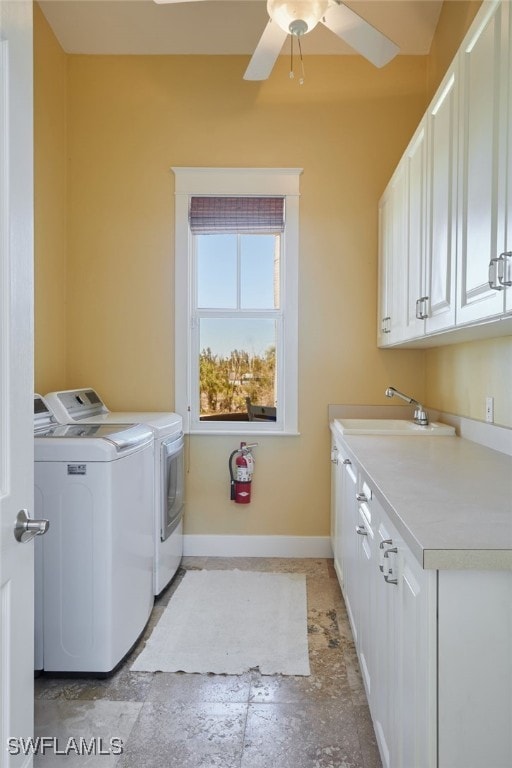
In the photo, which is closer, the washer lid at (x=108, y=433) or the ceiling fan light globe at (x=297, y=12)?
the ceiling fan light globe at (x=297, y=12)

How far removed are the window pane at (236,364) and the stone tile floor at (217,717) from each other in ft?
5.19

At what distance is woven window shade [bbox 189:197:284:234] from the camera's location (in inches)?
125

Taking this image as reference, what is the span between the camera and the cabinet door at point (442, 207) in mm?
1693

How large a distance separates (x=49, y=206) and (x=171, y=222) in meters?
0.75

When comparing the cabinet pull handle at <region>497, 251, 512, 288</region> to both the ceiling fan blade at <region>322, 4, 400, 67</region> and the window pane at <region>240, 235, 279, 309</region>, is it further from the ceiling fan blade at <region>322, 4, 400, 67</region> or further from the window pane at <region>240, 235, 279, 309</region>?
the window pane at <region>240, 235, 279, 309</region>

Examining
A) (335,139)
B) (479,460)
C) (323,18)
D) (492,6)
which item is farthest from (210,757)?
(335,139)

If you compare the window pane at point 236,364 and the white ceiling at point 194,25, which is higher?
the white ceiling at point 194,25

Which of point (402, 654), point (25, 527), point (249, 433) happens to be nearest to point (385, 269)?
point (249, 433)

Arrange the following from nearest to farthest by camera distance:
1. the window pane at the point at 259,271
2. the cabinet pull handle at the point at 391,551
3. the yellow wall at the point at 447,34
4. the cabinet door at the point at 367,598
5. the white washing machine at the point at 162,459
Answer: the cabinet pull handle at the point at 391,551 < the cabinet door at the point at 367,598 < the yellow wall at the point at 447,34 < the white washing machine at the point at 162,459 < the window pane at the point at 259,271

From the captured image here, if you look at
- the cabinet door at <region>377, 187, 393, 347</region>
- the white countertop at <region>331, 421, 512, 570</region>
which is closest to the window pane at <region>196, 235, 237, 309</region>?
the cabinet door at <region>377, 187, 393, 347</region>

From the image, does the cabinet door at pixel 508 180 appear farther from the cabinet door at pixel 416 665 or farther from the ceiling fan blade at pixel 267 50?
the ceiling fan blade at pixel 267 50

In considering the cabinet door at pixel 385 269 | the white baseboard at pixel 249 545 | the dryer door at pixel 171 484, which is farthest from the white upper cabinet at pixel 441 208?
the white baseboard at pixel 249 545

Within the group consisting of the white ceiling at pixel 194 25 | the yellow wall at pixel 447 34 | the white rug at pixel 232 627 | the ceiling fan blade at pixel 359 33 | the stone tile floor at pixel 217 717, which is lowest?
the stone tile floor at pixel 217 717

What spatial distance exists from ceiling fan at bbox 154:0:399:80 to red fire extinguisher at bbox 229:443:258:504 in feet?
7.03
